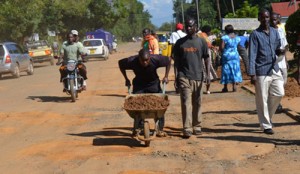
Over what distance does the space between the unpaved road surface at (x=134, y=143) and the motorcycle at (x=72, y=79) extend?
105cm

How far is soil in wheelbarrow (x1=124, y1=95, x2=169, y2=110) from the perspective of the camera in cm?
836

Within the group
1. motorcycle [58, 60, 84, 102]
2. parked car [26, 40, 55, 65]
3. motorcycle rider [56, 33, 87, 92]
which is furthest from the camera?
parked car [26, 40, 55, 65]

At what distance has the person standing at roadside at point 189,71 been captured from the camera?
29.2 feet

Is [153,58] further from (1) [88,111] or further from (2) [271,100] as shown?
(1) [88,111]

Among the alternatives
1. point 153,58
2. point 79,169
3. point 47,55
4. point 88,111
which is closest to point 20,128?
point 88,111

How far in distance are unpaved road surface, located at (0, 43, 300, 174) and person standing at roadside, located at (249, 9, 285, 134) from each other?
498mm

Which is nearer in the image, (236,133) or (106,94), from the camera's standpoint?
(236,133)

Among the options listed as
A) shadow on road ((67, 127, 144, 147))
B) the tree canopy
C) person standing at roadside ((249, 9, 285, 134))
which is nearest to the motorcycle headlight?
shadow on road ((67, 127, 144, 147))

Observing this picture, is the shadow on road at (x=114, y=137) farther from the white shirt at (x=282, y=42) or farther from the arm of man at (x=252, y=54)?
the white shirt at (x=282, y=42)

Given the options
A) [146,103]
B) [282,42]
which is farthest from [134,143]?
[282,42]

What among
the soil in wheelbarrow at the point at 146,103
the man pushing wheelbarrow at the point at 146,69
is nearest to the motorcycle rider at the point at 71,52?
the man pushing wheelbarrow at the point at 146,69

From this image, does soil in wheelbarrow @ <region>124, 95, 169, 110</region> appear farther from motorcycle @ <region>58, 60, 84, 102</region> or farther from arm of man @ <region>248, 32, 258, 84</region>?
motorcycle @ <region>58, 60, 84, 102</region>

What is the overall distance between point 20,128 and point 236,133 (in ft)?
13.6

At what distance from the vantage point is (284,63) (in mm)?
9891
